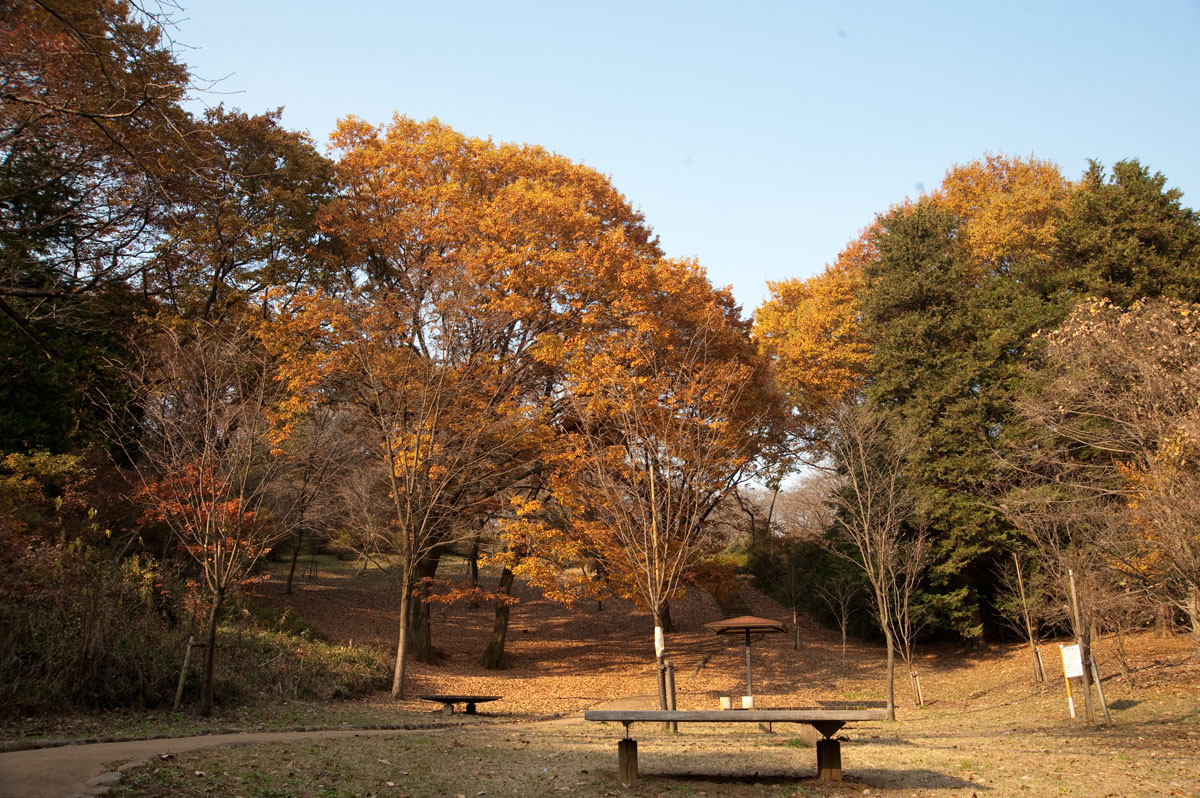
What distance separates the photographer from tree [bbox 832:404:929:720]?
16672 millimetres

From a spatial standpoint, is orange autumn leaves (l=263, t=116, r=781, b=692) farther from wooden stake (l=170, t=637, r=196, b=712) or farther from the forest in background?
wooden stake (l=170, t=637, r=196, b=712)

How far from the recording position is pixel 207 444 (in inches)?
462

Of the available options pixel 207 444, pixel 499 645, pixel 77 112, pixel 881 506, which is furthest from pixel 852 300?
pixel 77 112

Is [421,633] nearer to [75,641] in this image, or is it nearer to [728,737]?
[75,641]

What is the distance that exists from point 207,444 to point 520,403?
8.10 meters

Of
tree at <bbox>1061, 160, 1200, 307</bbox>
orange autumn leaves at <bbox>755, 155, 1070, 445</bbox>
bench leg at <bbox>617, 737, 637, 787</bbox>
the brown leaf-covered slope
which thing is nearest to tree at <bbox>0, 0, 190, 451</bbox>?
bench leg at <bbox>617, 737, 637, 787</bbox>

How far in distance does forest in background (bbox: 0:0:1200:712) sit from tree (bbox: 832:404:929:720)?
16 cm

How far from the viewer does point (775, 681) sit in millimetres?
20938

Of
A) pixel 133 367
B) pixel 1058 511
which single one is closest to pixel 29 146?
pixel 133 367

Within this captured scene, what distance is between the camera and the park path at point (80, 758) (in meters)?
5.12

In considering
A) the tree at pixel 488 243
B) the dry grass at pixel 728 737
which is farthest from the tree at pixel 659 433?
the dry grass at pixel 728 737

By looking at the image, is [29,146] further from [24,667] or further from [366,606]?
[366,606]

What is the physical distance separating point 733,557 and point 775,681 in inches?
595

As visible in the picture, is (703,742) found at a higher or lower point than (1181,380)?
lower
